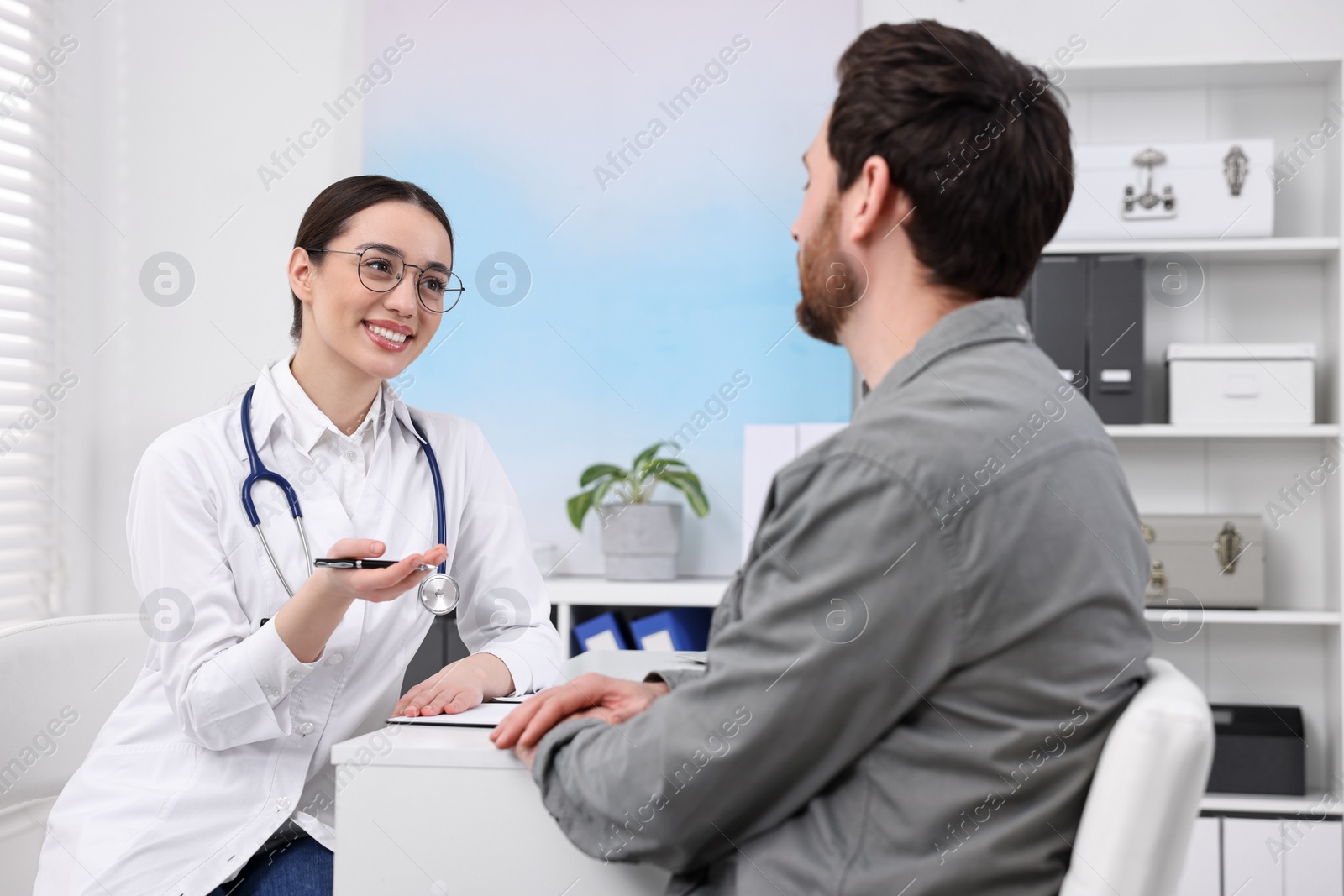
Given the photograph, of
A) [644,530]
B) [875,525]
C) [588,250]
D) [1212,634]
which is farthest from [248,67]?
[1212,634]

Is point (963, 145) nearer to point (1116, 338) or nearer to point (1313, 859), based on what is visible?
point (1116, 338)

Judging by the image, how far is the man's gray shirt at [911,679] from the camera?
73cm

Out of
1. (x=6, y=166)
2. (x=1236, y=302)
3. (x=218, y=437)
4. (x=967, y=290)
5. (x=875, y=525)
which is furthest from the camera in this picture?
(x=1236, y=302)

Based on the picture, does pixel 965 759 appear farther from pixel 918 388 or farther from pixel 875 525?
pixel 918 388

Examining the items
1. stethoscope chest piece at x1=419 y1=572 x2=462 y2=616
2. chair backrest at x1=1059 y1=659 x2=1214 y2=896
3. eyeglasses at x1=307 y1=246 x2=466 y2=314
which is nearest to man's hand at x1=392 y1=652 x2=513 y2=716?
stethoscope chest piece at x1=419 y1=572 x2=462 y2=616

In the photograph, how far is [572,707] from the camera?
0.91m

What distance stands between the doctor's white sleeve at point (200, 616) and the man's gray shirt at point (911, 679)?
52 cm

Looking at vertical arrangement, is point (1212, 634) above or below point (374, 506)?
below

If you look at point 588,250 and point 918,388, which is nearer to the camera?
point 918,388

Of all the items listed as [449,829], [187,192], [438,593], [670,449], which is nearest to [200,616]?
[438,593]

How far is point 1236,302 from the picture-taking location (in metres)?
2.67

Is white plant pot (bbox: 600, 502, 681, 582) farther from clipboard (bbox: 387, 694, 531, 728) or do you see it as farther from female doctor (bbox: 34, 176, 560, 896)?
clipboard (bbox: 387, 694, 531, 728)

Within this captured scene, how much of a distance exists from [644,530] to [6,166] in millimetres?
1812

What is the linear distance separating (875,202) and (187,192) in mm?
2643
